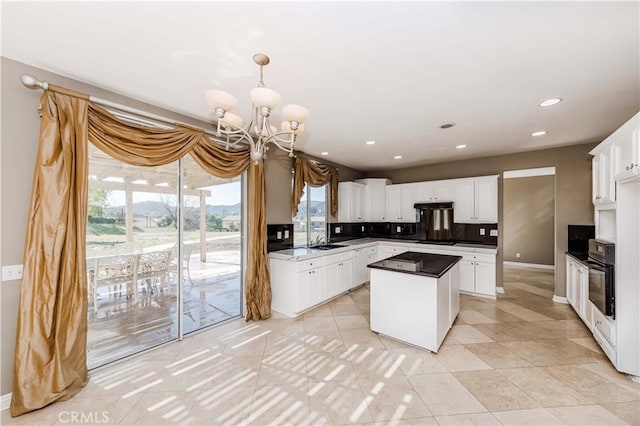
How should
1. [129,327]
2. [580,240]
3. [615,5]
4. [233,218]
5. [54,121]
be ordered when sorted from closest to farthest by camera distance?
[615,5] < [54,121] < [129,327] < [233,218] < [580,240]

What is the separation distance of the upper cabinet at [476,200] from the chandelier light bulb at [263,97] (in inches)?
177

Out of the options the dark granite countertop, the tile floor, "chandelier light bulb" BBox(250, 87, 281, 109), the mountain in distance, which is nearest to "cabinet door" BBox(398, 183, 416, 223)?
the dark granite countertop

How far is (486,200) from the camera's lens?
15.2 ft

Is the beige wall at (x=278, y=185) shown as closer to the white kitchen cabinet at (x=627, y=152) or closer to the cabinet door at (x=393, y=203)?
the cabinet door at (x=393, y=203)

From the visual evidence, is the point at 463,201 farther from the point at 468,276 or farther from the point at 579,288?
the point at 579,288

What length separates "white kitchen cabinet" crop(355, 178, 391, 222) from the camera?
5883 mm

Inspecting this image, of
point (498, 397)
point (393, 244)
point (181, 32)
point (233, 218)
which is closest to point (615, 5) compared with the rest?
point (181, 32)

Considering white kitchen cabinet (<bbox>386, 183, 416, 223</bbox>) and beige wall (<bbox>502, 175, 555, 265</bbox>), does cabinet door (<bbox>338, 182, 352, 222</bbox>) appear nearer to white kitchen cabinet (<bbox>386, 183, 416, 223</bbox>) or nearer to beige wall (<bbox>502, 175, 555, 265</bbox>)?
white kitchen cabinet (<bbox>386, 183, 416, 223</bbox>)

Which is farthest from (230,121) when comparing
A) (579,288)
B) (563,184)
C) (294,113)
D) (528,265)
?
(528,265)

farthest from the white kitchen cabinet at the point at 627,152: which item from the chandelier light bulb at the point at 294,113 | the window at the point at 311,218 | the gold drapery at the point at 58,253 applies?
the gold drapery at the point at 58,253

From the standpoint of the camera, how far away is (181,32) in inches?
61.6

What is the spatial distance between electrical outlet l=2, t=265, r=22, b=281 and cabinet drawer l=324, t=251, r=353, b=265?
3209mm

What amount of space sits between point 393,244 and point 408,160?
179cm

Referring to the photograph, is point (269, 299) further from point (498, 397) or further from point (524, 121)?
point (524, 121)
